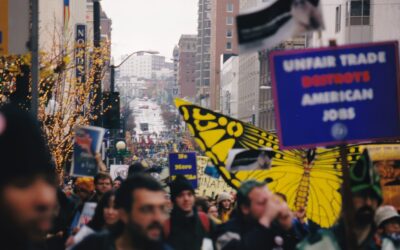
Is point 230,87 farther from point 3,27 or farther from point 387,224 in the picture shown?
point 387,224

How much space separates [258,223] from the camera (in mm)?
6082

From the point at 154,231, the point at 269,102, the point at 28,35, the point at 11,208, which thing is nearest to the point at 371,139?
the point at 154,231

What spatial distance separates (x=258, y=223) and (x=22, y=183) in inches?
153

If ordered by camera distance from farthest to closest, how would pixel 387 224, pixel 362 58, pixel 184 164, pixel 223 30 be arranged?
pixel 223 30 → pixel 184 164 → pixel 387 224 → pixel 362 58

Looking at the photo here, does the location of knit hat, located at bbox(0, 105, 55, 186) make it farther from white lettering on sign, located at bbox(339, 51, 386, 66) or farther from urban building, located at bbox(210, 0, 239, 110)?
urban building, located at bbox(210, 0, 239, 110)

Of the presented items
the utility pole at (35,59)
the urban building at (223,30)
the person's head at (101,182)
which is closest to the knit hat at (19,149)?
the person's head at (101,182)

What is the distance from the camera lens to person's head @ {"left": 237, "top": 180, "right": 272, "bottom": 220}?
20.0 feet

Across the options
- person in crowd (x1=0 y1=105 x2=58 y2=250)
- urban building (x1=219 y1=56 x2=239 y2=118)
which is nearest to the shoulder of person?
person in crowd (x1=0 y1=105 x2=58 y2=250)

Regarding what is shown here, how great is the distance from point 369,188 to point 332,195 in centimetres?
389

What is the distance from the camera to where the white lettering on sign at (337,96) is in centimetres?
580

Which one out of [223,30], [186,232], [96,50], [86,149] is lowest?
[186,232]

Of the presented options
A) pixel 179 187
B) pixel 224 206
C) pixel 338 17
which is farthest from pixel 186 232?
pixel 338 17

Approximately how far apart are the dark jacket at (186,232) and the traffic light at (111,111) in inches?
790

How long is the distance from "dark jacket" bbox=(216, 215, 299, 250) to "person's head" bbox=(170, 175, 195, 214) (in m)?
1.36
